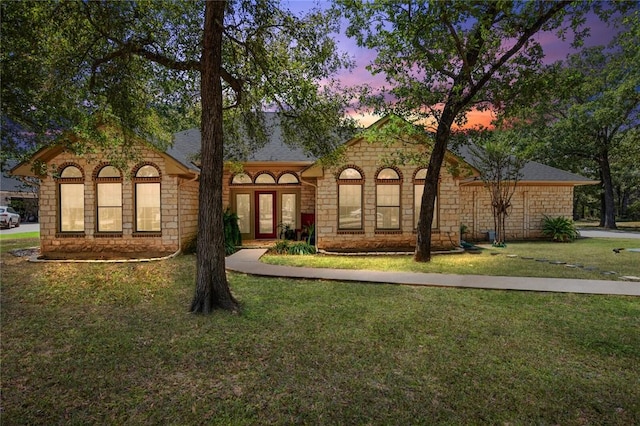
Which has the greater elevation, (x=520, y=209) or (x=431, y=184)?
(x=431, y=184)

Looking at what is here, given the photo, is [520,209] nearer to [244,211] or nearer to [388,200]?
[388,200]

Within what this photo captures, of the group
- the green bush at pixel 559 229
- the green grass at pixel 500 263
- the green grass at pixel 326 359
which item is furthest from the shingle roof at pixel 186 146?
the green bush at pixel 559 229

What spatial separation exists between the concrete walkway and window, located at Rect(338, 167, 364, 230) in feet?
12.8

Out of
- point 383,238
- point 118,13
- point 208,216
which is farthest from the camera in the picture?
point 383,238

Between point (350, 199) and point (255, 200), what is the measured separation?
4.77m

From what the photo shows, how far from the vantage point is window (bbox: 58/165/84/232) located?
1170cm

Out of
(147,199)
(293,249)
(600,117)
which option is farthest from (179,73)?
(600,117)

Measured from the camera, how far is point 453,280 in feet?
25.5

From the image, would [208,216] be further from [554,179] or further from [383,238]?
[554,179]

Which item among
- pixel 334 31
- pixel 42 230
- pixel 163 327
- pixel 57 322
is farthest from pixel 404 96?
pixel 42 230

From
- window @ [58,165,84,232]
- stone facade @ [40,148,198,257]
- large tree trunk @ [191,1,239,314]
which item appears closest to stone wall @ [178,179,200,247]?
stone facade @ [40,148,198,257]

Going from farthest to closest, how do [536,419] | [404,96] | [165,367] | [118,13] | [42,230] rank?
[42,230], [404,96], [118,13], [165,367], [536,419]

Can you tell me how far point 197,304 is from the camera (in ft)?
18.8

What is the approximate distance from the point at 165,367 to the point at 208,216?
2560 millimetres
